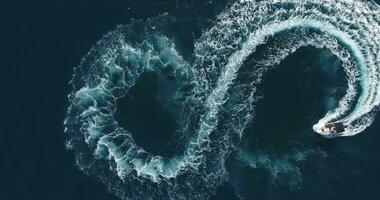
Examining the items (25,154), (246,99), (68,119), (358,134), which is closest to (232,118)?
(246,99)

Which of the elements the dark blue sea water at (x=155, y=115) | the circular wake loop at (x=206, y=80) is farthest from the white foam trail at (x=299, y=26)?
the dark blue sea water at (x=155, y=115)

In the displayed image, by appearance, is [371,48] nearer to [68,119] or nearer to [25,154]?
[68,119]

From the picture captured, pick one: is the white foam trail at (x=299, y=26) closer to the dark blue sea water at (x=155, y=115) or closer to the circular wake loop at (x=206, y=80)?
the circular wake loop at (x=206, y=80)

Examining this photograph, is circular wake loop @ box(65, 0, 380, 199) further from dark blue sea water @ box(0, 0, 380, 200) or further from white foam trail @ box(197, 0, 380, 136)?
dark blue sea water @ box(0, 0, 380, 200)

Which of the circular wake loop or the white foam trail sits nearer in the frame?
the circular wake loop

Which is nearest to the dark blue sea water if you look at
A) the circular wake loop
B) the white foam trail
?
the circular wake loop
